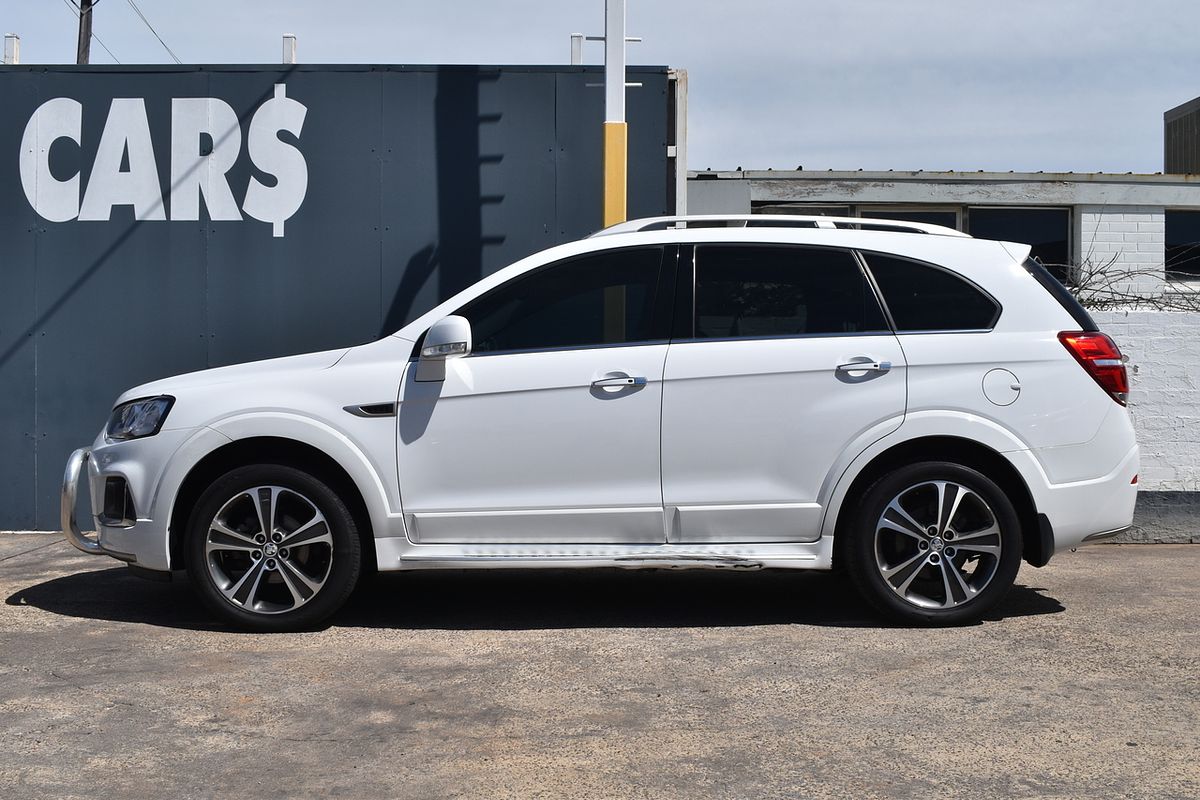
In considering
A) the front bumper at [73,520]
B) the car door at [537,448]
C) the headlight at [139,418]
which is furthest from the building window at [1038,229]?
the front bumper at [73,520]

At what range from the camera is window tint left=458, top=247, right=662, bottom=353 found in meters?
5.74

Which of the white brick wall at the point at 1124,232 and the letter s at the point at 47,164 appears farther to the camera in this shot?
the white brick wall at the point at 1124,232

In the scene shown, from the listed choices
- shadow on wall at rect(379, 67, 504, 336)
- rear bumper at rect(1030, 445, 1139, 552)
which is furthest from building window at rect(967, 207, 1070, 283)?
rear bumper at rect(1030, 445, 1139, 552)

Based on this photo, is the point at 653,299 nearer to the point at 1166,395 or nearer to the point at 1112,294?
the point at 1166,395

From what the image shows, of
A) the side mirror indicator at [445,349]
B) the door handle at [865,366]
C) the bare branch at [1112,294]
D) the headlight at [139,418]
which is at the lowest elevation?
the headlight at [139,418]

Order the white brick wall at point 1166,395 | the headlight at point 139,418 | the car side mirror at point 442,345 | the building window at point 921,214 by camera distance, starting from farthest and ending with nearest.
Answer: the building window at point 921,214
the white brick wall at point 1166,395
the headlight at point 139,418
the car side mirror at point 442,345

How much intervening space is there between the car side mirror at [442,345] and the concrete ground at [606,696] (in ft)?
3.94

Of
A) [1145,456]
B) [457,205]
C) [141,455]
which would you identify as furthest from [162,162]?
[1145,456]

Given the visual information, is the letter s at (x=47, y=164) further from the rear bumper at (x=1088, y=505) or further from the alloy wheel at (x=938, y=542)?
the rear bumper at (x=1088, y=505)

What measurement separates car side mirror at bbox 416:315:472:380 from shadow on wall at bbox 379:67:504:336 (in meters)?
3.32

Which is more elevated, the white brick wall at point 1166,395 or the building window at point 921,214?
the building window at point 921,214

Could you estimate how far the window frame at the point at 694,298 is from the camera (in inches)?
225

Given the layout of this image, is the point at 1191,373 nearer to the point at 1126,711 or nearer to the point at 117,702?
the point at 1126,711

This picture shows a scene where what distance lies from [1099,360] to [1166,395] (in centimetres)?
325
